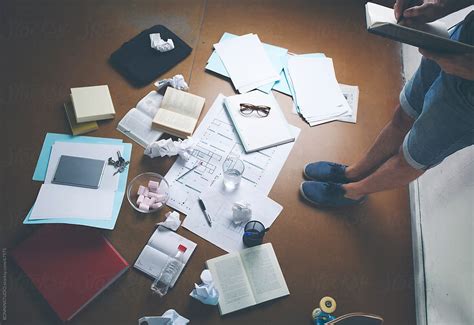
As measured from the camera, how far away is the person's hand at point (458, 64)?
97cm

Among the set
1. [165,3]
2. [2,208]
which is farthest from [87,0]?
[2,208]

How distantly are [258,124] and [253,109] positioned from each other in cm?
8

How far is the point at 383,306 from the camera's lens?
1405 millimetres

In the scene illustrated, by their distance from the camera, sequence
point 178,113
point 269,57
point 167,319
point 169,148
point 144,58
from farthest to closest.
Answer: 1. point 269,57
2. point 144,58
3. point 178,113
4. point 169,148
5. point 167,319

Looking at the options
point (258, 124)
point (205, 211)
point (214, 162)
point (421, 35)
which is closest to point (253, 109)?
point (258, 124)

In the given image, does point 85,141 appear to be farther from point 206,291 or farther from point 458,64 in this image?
point 458,64

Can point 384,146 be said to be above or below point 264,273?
above

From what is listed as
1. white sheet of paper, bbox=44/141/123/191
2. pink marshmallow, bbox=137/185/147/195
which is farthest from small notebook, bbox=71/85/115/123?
pink marshmallow, bbox=137/185/147/195

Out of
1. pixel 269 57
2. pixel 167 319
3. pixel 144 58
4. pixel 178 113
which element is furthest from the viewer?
pixel 269 57

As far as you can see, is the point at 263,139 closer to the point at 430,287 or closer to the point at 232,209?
the point at 232,209

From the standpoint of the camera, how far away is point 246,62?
75.2 inches

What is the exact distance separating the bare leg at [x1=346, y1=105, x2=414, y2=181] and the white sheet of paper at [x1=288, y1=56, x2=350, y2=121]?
12.8 inches

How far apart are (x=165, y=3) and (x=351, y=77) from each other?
104 cm

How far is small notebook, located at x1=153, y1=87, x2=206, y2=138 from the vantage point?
165cm
